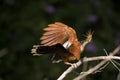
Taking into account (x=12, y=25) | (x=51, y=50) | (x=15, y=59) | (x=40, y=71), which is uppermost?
(x=12, y=25)

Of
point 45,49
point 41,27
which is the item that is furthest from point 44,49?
point 41,27

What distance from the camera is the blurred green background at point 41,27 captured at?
10.9 ft

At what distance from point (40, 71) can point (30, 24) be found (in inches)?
16.2

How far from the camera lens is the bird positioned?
108 cm

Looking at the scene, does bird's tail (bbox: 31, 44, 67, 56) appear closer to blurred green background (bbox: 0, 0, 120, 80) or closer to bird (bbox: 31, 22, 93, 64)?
bird (bbox: 31, 22, 93, 64)

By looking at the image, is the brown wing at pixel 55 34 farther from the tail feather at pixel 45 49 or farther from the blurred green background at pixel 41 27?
the blurred green background at pixel 41 27

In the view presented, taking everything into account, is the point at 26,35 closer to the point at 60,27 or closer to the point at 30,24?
the point at 30,24

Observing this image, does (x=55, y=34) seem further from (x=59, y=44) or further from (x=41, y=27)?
(x=41, y=27)

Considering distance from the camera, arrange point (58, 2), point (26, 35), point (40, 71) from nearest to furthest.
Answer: point (40, 71) < point (26, 35) < point (58, 2)

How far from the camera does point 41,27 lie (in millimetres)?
3432

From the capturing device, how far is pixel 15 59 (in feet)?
11.3

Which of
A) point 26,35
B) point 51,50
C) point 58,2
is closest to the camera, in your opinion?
point 51,50

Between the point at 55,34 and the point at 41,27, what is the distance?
235 cm

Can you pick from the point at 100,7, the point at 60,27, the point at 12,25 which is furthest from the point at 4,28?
the point at 60,27
